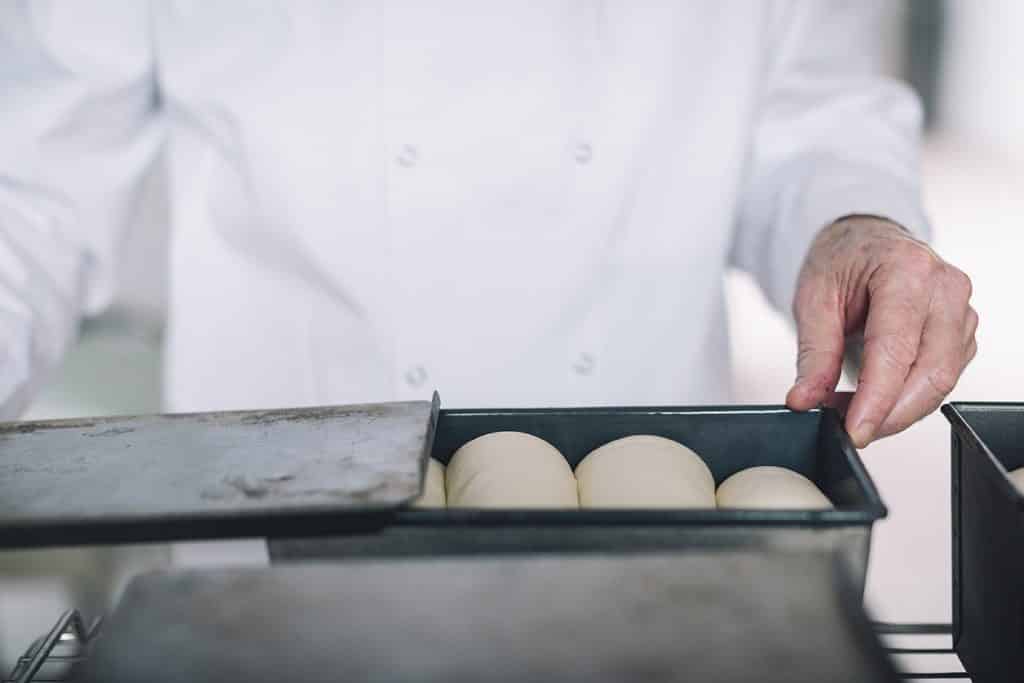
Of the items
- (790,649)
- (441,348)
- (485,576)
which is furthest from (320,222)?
(790,649)

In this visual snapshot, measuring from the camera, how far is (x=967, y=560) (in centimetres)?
66

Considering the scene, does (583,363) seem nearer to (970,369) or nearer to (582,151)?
(582,151)

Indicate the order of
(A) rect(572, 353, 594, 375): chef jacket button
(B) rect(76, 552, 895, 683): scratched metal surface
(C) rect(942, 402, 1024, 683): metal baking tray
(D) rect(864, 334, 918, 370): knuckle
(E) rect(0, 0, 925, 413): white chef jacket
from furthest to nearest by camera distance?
(A) rect(572, 353, 594, 375): chef jacket button < (E) rect(0, 0, 925, 413): white chef jacket < (D) rect(864, 334, 918, 370): knuckle < (C) rect(942, 402, 1024, 683): metal baking tray < (B) rect(76, 552, 895, 683): scratched metal surface

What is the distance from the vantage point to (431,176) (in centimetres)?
123

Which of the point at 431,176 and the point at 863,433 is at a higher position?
the point at 431,176

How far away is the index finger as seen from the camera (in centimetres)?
74

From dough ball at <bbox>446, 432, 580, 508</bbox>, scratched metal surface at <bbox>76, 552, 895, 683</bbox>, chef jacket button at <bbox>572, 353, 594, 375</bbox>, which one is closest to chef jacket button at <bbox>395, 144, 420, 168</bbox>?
chef jacket button at <bbox>572, 353, 594, 375</bbox>

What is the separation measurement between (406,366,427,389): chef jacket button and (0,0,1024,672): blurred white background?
49cm

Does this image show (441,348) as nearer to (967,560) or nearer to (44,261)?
(44,261)

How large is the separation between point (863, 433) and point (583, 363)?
0.62m

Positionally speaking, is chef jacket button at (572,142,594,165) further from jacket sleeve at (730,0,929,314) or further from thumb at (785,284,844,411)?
thumb at (785,284,844,411)

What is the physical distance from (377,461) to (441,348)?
690mm

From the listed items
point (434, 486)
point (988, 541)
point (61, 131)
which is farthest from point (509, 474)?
point (61, 131)

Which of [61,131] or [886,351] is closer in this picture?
[886,351]
